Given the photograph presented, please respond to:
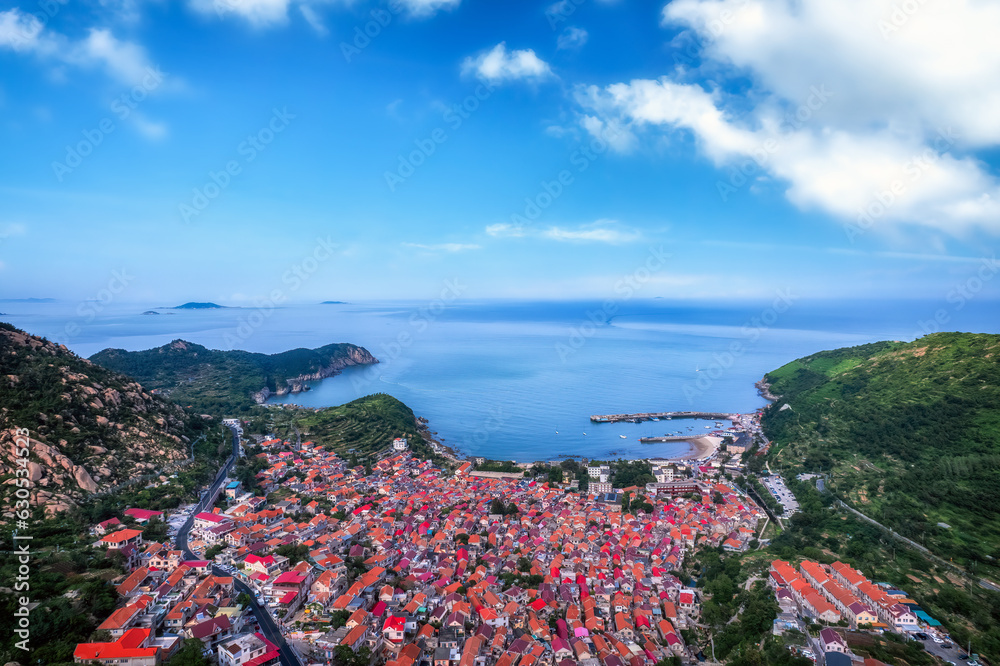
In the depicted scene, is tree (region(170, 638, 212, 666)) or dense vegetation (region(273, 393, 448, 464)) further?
dense vegetation (region(273, 393, 448, 464))

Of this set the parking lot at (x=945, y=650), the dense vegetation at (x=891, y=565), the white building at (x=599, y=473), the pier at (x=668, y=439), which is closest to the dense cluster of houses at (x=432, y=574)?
the dense vegetation at (x=891, y=565)

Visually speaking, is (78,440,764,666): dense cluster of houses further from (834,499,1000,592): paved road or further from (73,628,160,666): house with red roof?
(834,499,1000,592): paved road

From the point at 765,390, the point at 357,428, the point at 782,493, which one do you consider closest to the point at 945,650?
the point at 782,493

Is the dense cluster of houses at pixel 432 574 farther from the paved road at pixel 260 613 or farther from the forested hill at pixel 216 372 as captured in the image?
the forested hill at pixel 216 372

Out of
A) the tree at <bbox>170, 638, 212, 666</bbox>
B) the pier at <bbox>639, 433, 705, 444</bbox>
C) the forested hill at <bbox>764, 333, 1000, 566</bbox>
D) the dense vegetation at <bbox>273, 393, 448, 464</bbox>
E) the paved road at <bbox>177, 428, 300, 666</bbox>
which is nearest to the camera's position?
the tree at <bbox>170, 638, 212, 666</bbox>

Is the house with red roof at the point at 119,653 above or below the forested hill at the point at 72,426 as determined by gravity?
below

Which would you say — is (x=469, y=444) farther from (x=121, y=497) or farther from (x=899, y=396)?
(x=899, y=396)

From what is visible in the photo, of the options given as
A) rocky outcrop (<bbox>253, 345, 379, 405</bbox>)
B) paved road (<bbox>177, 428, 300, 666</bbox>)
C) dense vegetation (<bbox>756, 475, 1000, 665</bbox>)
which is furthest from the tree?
rocky outcrop (<bbox>253, 345, 379, 405</bbox>)
